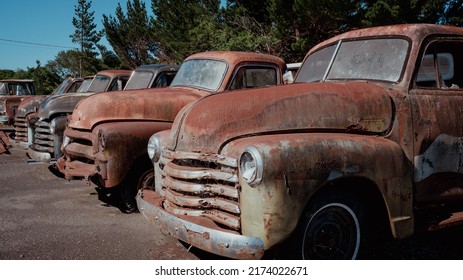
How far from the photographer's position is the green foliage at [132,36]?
33875 millimetres

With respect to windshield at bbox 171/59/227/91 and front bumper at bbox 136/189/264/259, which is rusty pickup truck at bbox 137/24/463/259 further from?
windshield at bbox 171/59/227/91

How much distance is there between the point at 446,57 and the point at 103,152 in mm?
3808

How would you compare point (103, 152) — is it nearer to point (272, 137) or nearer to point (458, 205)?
point (272, 137)

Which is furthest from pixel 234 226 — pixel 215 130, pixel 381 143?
pixel 381 143

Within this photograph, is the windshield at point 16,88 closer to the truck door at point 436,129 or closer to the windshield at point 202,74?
the windshield at point 202,74

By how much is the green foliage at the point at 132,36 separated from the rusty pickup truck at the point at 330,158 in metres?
29.5

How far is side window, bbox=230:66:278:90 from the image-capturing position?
6.39m

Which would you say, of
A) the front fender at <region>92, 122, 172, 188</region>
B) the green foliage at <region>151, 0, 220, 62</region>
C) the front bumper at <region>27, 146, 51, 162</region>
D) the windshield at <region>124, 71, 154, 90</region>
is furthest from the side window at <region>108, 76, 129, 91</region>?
the green foliage at <region>151, 0, 220, 62</region>

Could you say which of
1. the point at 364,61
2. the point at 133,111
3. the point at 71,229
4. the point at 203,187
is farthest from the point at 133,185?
the point at 364,61

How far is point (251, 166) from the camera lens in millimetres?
3064

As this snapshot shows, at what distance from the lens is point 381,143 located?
352 cm

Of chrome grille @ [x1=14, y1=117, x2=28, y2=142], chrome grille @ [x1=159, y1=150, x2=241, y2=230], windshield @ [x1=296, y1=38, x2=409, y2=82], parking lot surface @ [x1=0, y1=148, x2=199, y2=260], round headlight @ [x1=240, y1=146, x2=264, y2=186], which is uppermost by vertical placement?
windshield @ [x1=296, y1=38, x2=409, y2=82]

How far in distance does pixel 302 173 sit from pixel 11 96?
51.4 ft

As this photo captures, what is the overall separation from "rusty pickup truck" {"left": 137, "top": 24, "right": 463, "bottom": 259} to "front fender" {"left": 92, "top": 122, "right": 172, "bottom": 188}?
106 centimetres
